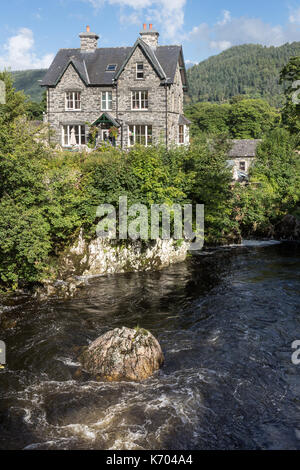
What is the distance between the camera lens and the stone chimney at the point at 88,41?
4006 centimetres

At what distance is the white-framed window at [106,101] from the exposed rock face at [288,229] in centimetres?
1951

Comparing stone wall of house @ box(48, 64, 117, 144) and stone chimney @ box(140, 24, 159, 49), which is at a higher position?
stone chimney @ box(140, 24, 159, 49)

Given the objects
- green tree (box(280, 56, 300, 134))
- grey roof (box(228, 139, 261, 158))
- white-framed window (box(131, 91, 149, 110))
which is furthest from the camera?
grey roof (box(228, 139, 261, 158))

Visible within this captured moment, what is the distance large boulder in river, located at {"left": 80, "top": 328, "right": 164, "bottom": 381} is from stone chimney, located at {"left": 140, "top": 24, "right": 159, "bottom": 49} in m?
34.9

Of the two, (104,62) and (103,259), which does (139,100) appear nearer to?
(104,62)

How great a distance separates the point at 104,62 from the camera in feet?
130

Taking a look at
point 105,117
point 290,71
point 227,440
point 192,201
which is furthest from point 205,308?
point 105,117

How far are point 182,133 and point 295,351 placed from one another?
3240 centimetres

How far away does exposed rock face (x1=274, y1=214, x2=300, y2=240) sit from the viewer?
103 ft

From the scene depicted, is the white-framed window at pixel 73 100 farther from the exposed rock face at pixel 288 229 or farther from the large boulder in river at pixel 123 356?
the large boulder in river at pixel 123 356

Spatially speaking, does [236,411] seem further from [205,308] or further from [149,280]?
[149,280]

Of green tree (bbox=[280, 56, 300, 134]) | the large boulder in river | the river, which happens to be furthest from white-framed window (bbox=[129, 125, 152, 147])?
the large boulder in river

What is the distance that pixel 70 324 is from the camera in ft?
47.5

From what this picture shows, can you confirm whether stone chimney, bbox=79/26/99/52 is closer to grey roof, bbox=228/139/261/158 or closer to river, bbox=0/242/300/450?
grey roof, bbox=228/139/261/158
